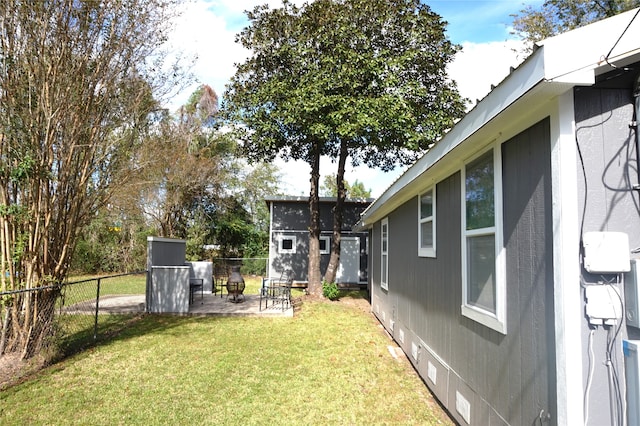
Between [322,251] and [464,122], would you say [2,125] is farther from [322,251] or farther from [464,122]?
[322,251]

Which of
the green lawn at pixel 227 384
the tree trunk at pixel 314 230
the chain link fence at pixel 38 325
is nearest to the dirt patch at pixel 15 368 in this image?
the chain link fence at pixel 38 325

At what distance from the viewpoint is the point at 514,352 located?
2287 mm

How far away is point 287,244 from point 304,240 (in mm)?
747

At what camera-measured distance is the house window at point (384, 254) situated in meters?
7.39

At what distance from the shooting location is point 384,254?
25.9 ft

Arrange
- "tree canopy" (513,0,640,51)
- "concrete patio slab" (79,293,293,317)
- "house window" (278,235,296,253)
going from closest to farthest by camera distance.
→ 1. "concrete patio slab" (79,293,293,317)
2. "tree canopy" (513,0,640,51)
3. "house window" (278,235,296,253)

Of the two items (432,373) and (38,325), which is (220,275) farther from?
(432,373)

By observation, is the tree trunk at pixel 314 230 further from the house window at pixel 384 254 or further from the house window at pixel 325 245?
the house window at pixel 384 254

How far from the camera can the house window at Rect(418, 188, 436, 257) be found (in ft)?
13.7

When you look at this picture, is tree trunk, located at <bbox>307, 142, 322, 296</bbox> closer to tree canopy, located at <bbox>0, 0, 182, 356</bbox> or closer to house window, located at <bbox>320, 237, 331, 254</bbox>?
house window, located at <bbox>320, 237, 331, 254</bbox>

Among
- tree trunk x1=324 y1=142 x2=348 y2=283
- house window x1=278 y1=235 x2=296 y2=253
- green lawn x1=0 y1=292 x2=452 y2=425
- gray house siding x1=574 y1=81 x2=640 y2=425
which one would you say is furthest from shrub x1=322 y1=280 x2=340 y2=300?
gray house siding x1=574 y1=81 x2=640 y2=425

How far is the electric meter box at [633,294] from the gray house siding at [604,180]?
0.12ft

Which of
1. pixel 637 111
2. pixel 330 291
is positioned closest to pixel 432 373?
pixel 637 111

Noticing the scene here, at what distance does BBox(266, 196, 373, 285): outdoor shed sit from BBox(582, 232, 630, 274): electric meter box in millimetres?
13165
